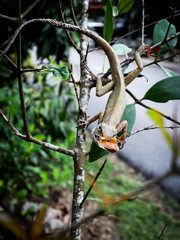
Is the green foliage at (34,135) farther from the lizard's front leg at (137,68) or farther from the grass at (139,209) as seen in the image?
the lizard's front leg at (137,68)

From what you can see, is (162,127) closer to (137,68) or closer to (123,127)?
(123,127)

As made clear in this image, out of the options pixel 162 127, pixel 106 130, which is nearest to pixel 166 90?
pixel 106 130

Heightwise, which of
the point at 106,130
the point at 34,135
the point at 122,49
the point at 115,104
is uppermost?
the point at 122,49

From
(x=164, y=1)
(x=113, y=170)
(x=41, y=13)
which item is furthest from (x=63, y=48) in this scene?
(x=113, y=170)

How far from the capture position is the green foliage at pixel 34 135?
2.38 metres

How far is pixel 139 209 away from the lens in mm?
3031

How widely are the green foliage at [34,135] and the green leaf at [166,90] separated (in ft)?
4.37

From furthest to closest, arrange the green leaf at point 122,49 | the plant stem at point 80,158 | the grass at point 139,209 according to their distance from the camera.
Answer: the grass at point 139,209, the green leaf at point 122,49, the plant stem at point 80,158

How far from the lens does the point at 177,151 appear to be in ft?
0.76

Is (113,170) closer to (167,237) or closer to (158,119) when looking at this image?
(167,237)

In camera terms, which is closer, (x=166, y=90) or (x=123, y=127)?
(x=166, y=90)

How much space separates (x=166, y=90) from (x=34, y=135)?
1.98 meters

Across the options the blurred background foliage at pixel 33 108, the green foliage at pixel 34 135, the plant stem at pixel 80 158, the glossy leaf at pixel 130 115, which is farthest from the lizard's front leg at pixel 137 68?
the green foliage at pixel 34 135

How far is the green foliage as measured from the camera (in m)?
2.38
